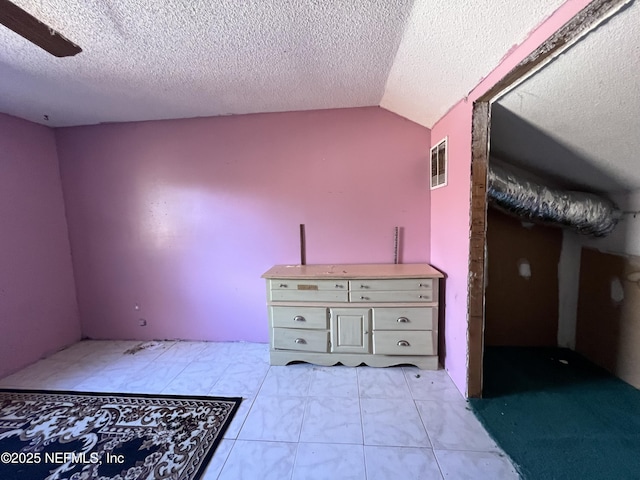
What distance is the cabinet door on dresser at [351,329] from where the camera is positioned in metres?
2.17

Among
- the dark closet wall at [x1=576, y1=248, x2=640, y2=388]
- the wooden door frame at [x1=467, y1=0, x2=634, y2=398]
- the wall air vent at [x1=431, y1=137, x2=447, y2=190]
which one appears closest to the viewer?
the wooden door frame at [x1=467, y1=0, x2=634, y2=398]

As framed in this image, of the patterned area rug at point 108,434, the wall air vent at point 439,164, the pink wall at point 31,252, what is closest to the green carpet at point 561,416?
the wall air vent at point 439,164

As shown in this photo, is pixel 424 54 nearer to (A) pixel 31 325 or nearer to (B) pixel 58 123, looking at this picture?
(B) pixel 58 123

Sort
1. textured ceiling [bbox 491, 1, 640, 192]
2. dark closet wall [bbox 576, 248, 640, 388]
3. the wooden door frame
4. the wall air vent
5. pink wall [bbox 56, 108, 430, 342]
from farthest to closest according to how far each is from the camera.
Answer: pink wall [bbox 56, 108, 430, 342] < the wall air vent < dark closet wall [bbox 576, 248, 640, 388] < the wooden door frame < textured ceiling [bbox 491, 1, 640, 192]

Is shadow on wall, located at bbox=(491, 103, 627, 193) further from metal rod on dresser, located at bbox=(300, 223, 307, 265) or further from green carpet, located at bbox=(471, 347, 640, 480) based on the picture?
metal rod on dresser, located at bbox=(300, 223, 307, 265)

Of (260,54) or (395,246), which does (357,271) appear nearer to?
(395,246)

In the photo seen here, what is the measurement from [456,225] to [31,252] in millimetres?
3641

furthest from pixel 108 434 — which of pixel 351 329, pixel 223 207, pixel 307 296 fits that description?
pixel 223 207

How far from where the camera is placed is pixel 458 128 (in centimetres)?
183

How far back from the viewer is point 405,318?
2133 mm

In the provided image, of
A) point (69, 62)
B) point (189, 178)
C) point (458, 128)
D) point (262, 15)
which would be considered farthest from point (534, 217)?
point (69, 62)

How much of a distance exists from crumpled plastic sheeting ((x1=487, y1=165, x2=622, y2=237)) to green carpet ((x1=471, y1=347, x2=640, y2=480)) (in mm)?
1122

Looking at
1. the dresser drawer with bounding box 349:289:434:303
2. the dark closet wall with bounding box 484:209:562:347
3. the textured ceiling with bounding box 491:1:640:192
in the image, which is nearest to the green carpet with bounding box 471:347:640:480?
the dark closet wall with bounding box 484:209:562:347

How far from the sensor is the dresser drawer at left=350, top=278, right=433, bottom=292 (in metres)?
2.11
